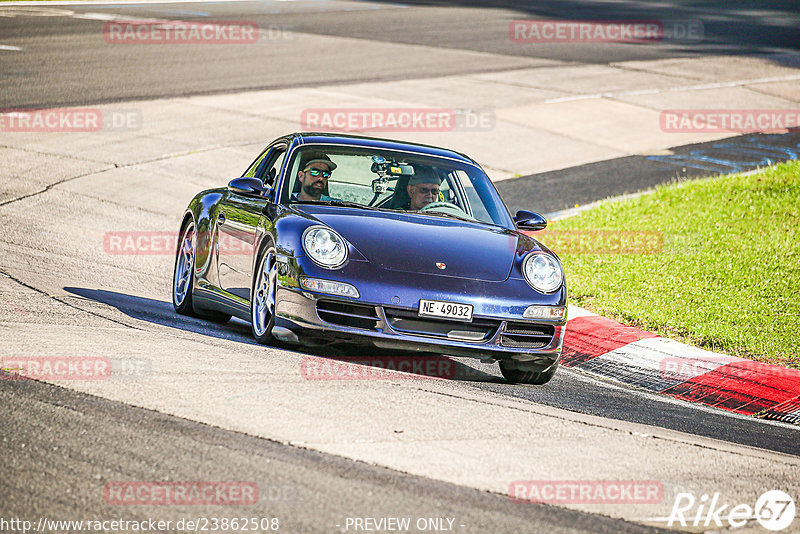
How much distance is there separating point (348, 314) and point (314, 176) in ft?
5.24

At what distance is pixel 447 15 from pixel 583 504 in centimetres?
3234

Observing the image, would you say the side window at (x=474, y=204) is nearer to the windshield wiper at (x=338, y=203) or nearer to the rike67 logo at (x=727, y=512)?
the windshield wiper at (x=338, y=203)

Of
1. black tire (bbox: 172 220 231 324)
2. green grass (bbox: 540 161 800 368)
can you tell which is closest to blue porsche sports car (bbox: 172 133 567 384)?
black tire (bbox: 172 220 231 324)

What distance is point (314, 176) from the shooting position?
805 cm

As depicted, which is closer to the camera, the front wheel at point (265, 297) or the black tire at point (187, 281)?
the front wheel at point (265, 297)

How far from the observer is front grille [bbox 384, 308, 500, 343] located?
22.2 feet

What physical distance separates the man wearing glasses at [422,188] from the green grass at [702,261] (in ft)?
7.53

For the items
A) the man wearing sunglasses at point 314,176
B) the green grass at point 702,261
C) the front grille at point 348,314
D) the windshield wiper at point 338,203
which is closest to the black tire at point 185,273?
the man wearing sunglasses at point 314,176

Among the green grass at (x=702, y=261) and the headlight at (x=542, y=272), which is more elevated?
the headlight at (x=542, y=272)

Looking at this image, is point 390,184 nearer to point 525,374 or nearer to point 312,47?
point 525,374

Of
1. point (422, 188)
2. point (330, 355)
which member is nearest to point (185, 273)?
point (422, 188)

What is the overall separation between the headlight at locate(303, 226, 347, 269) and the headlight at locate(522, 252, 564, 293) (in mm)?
1193

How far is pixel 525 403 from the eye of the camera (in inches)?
254

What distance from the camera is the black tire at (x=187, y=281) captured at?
8.93 metres
